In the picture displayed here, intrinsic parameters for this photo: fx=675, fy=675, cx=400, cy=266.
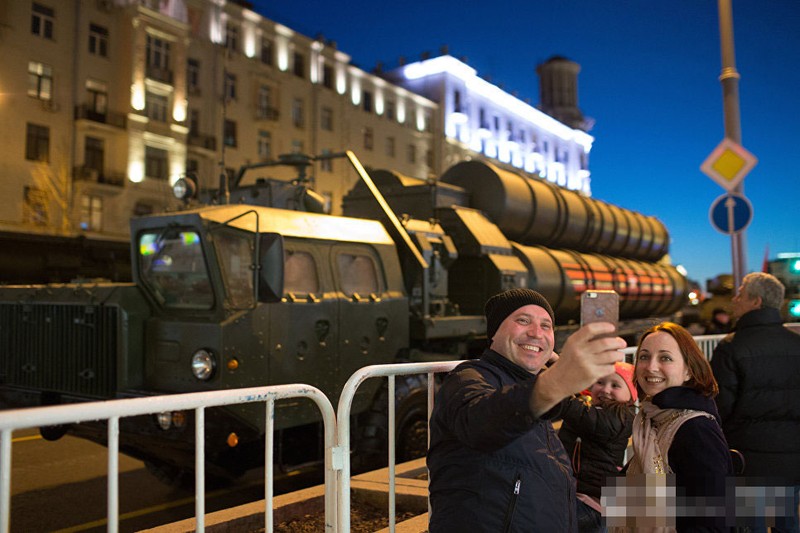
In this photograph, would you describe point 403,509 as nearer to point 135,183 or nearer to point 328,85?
point 135,183

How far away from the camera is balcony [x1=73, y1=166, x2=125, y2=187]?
26.2 m

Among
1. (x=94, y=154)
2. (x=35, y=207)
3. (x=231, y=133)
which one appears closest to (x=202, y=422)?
(x=35, y=207)

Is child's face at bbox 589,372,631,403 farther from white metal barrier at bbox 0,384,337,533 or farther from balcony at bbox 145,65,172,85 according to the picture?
balcony at bbox 145,65,172,85

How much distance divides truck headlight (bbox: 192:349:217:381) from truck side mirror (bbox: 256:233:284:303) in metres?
0.61

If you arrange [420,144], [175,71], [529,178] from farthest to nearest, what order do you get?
[420,144], [175,71], [529,178]

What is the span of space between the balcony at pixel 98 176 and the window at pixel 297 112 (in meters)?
11.5

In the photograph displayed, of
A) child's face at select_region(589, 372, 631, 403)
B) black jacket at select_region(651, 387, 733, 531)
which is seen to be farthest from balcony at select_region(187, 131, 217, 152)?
black jacket at select_region(651, 387, 733, 531)

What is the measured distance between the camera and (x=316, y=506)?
→ 4.87 meters

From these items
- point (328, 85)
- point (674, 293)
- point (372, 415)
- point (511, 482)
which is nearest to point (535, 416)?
point (511, 482)

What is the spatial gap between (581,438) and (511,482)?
100 cm

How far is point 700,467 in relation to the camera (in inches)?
96.6

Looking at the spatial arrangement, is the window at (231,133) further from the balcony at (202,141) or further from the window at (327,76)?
the window at (327,76)

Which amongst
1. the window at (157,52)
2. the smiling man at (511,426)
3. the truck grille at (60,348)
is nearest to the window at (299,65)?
the window at (157,52)

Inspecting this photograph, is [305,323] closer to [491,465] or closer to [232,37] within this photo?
[491,465]
